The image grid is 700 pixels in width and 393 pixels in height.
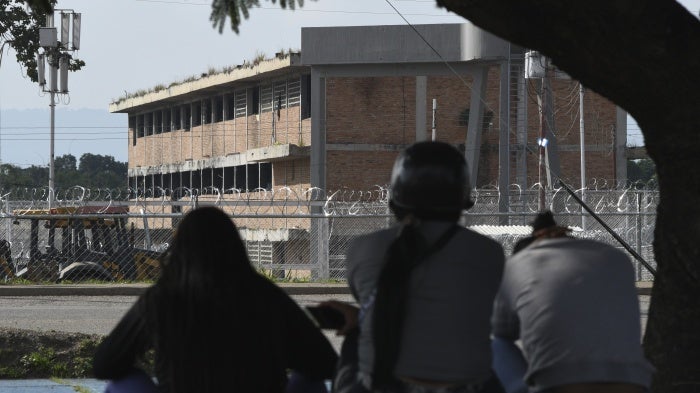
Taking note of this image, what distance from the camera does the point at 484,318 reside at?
159 inches

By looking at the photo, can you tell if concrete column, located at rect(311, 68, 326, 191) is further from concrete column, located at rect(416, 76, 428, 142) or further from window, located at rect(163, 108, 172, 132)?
window, located at rect(163, 108, 172, 132)

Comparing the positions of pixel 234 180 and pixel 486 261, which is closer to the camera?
pixel 486 261

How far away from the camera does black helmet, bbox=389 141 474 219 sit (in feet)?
13.4

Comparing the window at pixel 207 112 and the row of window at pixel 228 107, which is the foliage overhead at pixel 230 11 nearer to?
the row of window at pixel 228 107

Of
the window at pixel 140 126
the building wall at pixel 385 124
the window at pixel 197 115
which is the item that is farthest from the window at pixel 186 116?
the building wall at pixel 385 124

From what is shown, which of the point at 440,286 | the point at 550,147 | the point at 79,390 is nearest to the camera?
the point at 440,286

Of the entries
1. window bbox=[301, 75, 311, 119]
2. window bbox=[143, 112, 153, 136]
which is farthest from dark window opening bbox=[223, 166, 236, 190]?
window bbox=[143, 112, 153, 136]

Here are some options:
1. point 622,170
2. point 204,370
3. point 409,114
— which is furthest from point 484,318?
point 622,170

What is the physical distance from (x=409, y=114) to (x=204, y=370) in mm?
43174

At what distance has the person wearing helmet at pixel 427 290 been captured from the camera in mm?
3959

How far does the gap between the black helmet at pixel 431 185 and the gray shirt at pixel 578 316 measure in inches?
17.9

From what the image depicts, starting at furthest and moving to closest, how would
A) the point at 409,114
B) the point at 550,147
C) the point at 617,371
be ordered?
the point at 409,114, the point at 550,147, the point at 617,371

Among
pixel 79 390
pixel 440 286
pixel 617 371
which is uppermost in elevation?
pixel 440 286

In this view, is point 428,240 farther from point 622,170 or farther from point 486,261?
point 622,170
